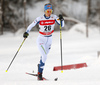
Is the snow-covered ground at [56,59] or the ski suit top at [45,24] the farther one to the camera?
the snow-covered ground at [56,59]

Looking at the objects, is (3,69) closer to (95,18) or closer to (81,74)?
(81,74)

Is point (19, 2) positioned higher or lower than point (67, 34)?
higher

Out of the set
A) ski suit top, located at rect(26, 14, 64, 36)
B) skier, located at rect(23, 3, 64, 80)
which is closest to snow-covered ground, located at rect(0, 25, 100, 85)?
skier, located at rect(23, 3, 64, 80)

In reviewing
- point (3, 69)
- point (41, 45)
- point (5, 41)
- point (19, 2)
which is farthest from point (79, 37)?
point (41, 45)

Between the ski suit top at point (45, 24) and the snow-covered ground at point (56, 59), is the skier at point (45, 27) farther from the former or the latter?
the snow-covered ground at point (56, 59)

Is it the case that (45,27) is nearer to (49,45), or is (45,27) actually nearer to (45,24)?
(45,24)

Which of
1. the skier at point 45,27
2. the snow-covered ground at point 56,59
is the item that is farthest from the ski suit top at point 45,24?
the snow-covered ground at point 56,59

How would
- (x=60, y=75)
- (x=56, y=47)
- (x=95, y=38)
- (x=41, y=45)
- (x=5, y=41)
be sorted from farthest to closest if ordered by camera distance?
(x=95, y=38) < (x=5, y=41) < (x=56, y=47) < (x=60, y=75) < (x=41, y=45)

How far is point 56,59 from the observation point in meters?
9.95

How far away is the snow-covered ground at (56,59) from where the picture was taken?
6.00 metres

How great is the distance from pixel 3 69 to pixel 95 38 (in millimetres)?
8707

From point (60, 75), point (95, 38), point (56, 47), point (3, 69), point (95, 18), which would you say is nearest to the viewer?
point (60, 75)

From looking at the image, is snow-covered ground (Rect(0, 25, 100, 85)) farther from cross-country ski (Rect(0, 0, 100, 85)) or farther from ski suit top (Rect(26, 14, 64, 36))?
ski suit top (Rect(26, 14, 64, 36))

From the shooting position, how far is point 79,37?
50.8 feet
